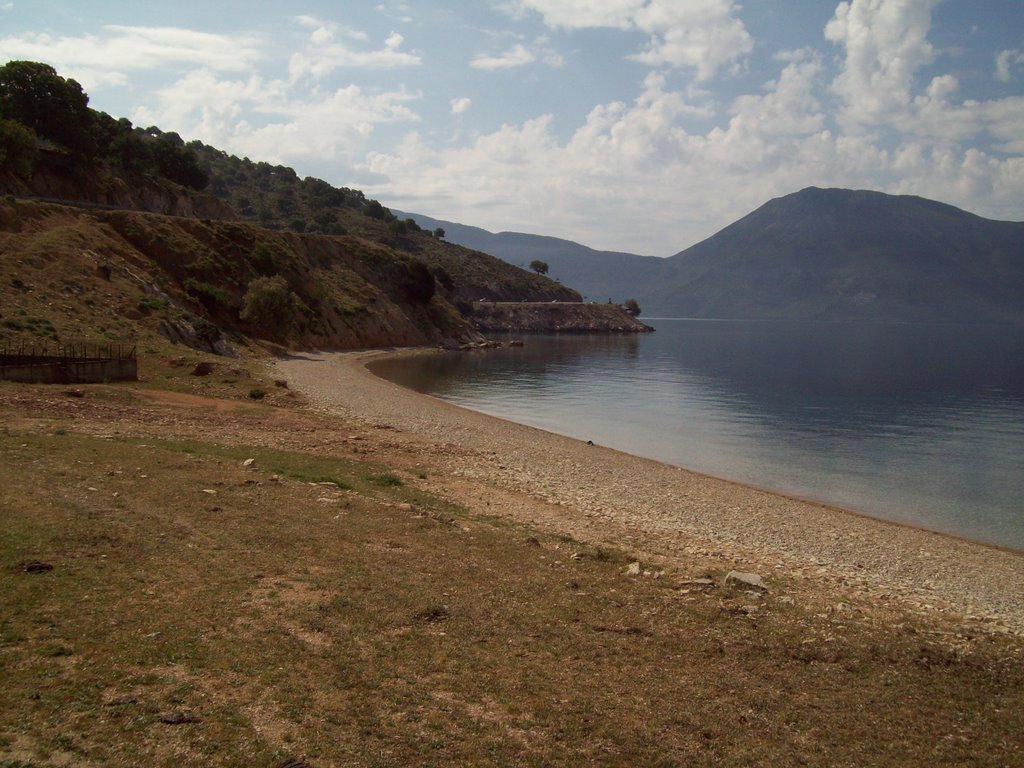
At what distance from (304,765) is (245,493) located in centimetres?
1029

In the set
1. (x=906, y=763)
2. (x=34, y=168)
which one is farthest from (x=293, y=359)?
(x=906, y=763)

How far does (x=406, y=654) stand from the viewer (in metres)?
9.15

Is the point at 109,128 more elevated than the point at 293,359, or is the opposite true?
the point at 109,128

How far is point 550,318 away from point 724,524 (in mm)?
155377

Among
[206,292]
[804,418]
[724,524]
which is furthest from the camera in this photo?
[206,292]

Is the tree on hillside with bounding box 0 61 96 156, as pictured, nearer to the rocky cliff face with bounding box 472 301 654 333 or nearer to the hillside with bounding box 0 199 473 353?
the hillside with bounding box 0 199 473 353

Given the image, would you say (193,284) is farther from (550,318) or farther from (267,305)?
(550,318)

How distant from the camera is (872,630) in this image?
1216 cm

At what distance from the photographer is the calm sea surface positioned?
30.5 meters

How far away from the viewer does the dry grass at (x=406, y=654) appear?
719 centimetres

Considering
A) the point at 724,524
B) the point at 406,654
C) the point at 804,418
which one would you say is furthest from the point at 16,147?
the point at 406,654

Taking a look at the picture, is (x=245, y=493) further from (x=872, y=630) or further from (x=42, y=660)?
(x=872, y=630)

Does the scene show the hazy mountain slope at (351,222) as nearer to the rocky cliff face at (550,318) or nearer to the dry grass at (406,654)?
the rocky cliff face at (550,318)

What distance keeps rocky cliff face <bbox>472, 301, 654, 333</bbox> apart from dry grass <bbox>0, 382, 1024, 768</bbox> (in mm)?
140542
